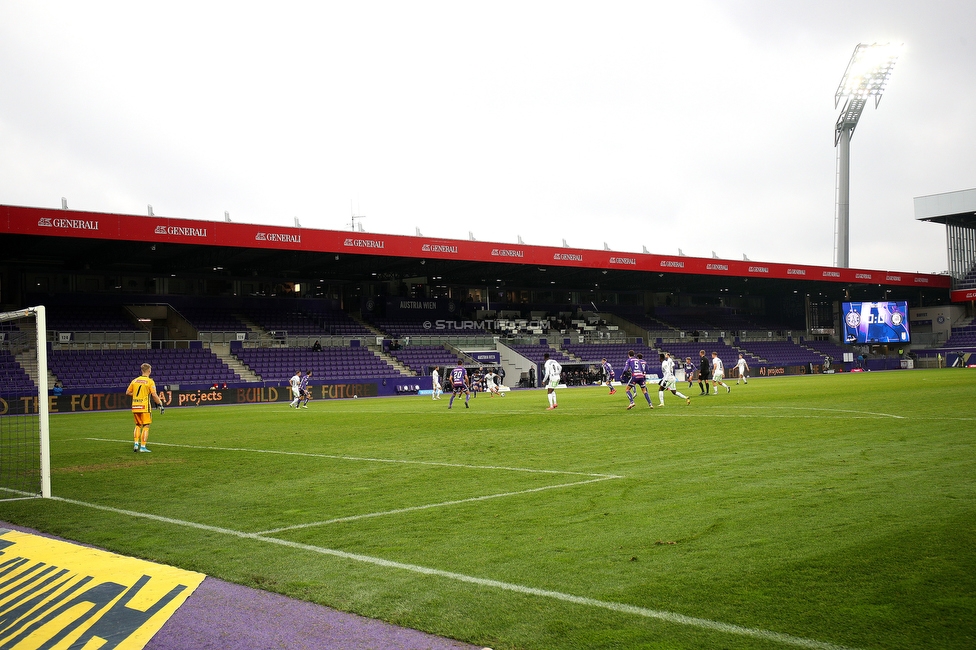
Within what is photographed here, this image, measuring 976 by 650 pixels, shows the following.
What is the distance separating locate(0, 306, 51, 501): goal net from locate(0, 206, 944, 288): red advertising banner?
1118 centimetres

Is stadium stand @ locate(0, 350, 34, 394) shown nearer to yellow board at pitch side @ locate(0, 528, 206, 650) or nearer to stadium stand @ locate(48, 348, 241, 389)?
stadium stand @ locate(48, 348, 241, 389)

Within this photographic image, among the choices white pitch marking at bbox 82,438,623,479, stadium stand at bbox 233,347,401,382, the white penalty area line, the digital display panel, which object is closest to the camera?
the white penalty area line

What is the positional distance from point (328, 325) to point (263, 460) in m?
45.3

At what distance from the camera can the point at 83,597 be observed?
5.98 m

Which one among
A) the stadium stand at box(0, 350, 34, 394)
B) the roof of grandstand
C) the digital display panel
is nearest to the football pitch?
the stadium stand at box(0, 350, 34, 394)

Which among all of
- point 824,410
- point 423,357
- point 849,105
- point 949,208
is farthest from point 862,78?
point 824,410

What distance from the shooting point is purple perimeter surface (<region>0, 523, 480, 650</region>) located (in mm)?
4777

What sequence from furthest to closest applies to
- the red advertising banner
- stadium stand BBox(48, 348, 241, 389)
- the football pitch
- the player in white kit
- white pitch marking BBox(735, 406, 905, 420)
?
stadium stand BBox(48, 348, 241, 389), the red advertising banner, the player in white kit, white pitch marking BBox(735, 406, 905, 420), the football pitch

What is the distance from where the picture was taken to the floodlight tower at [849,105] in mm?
75750

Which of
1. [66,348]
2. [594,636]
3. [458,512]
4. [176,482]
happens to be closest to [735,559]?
[594,636]

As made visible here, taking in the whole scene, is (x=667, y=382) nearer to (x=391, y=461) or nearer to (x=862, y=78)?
(x=391, y=461)

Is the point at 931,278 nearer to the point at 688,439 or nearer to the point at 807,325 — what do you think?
the point at 807,325

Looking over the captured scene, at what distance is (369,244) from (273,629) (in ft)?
154

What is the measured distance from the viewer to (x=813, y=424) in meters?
17.6
